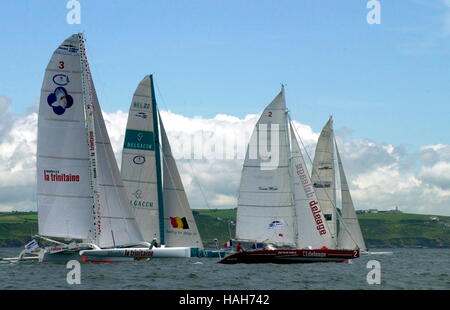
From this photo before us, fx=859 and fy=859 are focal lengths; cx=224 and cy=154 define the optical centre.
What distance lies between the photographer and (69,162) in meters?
55.8

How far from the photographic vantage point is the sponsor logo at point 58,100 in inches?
2183

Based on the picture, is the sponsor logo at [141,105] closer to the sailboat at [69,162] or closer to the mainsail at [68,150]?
the sailboat at [69,162]

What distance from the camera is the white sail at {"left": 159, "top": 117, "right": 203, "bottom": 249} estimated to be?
6944 centimetres

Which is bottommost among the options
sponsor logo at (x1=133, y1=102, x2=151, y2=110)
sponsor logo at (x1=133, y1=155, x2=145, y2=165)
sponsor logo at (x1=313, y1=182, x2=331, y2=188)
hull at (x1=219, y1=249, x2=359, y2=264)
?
hull at (x1=219, y1=249, x2=359, y2=264)

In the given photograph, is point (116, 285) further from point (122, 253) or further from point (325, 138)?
point (325, 138)

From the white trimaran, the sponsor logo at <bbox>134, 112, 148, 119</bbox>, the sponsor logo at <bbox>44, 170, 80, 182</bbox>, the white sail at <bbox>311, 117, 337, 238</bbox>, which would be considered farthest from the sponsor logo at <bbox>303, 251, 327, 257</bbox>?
the white sail at <bbox>311, 117, 337, 238</bbox>

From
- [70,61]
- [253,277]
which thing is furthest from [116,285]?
[70,61]

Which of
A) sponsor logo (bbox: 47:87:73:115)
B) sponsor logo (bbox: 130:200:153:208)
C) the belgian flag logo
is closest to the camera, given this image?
sponsor logo (bbox: 47:87:73:115)

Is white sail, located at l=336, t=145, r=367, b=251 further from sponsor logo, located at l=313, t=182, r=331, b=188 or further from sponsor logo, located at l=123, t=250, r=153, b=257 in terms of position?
sponsor logo, located at l=123, t=250, r=153, b=257

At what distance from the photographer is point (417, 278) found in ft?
184

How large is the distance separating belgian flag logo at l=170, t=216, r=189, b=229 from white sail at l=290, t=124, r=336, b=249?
9.85 metres

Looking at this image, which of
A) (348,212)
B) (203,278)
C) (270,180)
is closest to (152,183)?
(270,180)

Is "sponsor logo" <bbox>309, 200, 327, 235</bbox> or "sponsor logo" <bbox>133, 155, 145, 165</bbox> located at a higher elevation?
"sponsor logo" <bbox>133, 155, 145, 165</bbox>

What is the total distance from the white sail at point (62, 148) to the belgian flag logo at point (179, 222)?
47.6 feet
